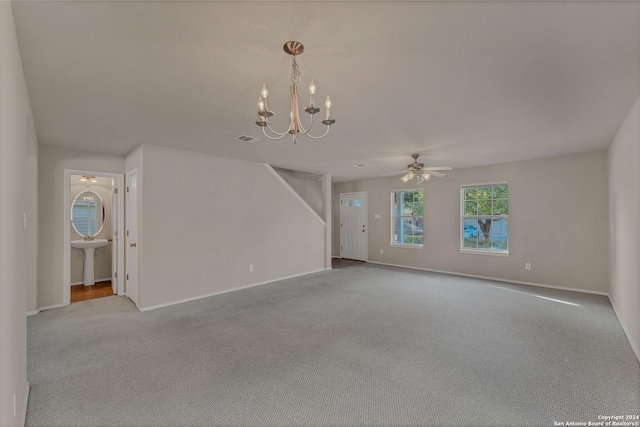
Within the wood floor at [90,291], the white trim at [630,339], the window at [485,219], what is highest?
the window at [485,219]

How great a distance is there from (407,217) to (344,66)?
573 cm

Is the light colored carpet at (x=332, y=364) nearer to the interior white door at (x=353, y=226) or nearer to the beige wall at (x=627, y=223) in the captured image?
the beige wall at (x=627, y=223)

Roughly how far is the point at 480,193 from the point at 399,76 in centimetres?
478

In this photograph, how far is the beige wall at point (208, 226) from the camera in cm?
418

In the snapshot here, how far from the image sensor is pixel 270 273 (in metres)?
5.73

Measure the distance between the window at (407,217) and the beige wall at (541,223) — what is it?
29cm

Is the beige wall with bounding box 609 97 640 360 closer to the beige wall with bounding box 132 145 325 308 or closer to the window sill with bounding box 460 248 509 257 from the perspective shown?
the window sill with bounding box 460 248 509 257

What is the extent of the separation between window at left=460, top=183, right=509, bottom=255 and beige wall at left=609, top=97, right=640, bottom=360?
1.68m

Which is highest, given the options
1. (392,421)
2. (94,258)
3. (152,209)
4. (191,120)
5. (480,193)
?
(191,120)

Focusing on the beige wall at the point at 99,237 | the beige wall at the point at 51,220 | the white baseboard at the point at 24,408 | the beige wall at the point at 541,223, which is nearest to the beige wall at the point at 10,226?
the white baseboard at the point at 24,408

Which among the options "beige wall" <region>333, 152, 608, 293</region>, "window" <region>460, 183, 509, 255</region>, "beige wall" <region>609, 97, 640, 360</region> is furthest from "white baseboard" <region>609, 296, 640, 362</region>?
"window" <region>460, 183, 509, 255</region>

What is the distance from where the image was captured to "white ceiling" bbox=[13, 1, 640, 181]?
1.55 metres

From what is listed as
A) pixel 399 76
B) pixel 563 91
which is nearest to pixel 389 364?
pixel 399 76

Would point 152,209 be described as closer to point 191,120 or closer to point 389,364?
A: point 191,120
